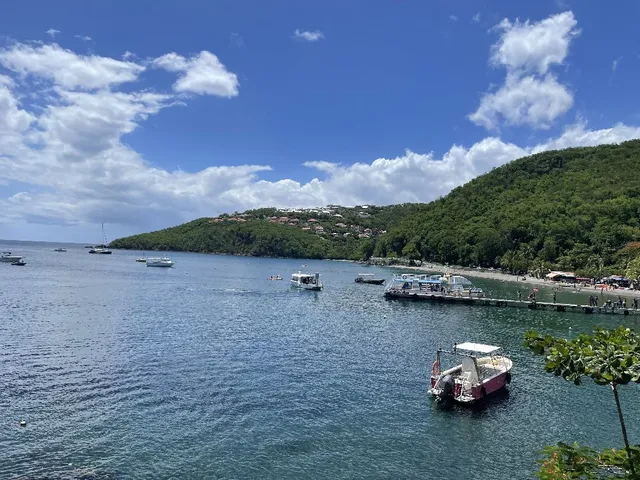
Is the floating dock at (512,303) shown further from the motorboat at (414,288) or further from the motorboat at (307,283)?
the motorboat at (307,283)

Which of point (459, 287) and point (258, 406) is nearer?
point (258, 406)

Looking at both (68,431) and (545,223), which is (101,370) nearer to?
(68,431)

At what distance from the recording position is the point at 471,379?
112 ft

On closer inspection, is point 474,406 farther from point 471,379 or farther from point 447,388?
point 447,388

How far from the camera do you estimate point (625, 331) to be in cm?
873

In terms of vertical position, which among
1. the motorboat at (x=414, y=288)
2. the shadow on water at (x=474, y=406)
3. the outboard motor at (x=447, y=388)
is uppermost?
the motorboat at (x=414, y=288)

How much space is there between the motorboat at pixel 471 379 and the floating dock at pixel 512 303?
178 ft

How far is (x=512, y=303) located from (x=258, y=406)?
71.9 meters

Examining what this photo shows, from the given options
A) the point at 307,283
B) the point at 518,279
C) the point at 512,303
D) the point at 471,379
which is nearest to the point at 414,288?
the point at 512,303

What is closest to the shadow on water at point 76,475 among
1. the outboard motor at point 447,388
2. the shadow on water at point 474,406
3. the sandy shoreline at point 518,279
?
the shadow on water at point 474,406

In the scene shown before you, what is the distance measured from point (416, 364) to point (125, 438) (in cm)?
2608

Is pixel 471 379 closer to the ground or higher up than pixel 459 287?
closer to the ground

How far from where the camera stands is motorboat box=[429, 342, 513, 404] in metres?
33.1

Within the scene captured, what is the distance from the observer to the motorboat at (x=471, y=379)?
33.1 meters
